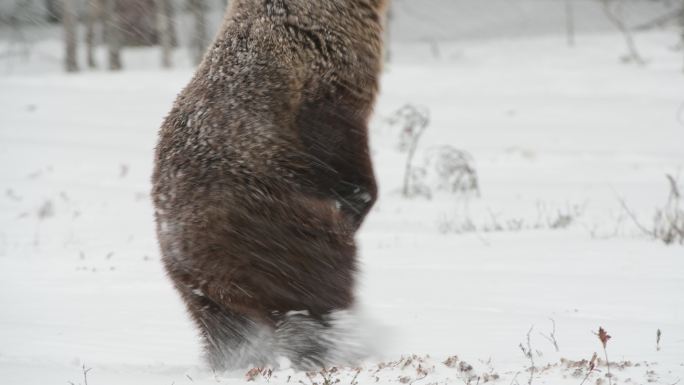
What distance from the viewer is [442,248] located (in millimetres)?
7797

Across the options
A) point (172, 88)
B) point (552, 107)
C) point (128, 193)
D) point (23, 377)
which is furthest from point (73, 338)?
point (172, 88)

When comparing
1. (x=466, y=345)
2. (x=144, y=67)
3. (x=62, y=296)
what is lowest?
(x=144, y=67)

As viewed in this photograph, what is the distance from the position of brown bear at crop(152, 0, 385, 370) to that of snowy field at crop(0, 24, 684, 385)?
0.85 feet

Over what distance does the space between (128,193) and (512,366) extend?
1185 cm

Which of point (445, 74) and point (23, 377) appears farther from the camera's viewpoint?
point (445, 74)

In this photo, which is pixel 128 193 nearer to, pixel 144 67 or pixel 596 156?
pixel 596 156

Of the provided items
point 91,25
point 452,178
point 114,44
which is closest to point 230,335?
point 452,178

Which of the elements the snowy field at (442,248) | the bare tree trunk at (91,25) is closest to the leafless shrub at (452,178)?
the snowy field at (442,248)

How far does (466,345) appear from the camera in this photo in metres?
4.36

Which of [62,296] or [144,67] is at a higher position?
[62,296]

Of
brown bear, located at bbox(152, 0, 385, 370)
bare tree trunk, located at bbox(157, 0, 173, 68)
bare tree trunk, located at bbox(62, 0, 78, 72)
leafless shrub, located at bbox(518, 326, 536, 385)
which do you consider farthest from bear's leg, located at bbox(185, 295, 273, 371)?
bare tree trunk, located at bbox(62, 0, 78, 72)

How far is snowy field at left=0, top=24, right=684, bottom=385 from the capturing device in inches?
161

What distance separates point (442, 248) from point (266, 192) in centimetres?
415

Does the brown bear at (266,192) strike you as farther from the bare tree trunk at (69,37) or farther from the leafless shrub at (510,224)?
the bare tree trunk at (69,37)
